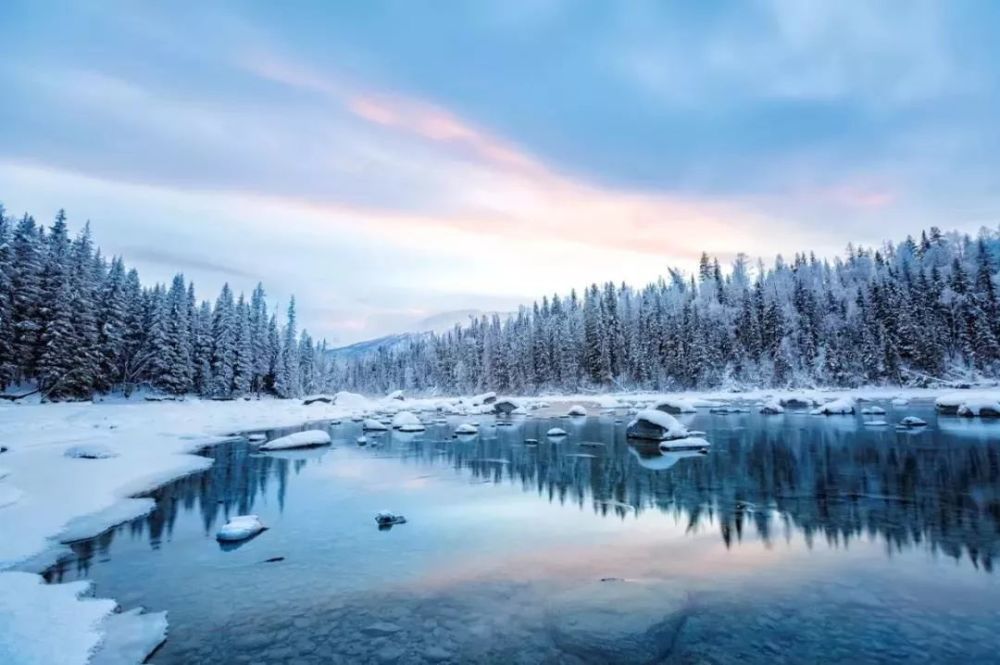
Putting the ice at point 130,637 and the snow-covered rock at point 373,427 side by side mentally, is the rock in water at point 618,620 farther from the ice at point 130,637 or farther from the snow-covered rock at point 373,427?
the snow-covered rock at point 373,427

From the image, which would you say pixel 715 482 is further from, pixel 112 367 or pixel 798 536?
pixel 112 367

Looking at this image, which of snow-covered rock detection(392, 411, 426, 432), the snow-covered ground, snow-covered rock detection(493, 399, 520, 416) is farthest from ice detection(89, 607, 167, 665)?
snow-covered rock detection(493, 399, 520, 416)

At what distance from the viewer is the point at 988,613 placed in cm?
755

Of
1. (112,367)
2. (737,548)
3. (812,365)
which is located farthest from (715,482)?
(812,365)

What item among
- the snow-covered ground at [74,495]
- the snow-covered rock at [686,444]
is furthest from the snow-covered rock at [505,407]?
the snow-covered rock at [686,444]

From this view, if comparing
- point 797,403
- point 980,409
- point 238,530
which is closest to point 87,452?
point 238,530

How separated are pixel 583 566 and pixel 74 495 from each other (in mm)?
15687

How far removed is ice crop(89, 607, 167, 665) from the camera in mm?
6625

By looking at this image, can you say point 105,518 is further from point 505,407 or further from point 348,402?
point 348,402

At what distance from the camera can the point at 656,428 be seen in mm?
29297

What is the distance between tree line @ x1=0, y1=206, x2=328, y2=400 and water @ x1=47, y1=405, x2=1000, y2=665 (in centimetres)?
3486

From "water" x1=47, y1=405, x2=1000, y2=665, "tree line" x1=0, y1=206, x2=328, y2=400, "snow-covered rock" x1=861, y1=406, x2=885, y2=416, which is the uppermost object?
"tree line" x1=0, y1=206, x2=328, y2=400

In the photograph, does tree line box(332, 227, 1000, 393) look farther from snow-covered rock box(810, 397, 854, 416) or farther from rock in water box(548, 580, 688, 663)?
rock in water box(548, 580, 688, 663)

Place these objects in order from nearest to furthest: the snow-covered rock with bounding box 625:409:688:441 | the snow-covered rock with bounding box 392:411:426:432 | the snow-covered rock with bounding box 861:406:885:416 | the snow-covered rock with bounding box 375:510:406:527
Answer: the snow-covered rock with bounding box 375:510:406:527 < the snow-covered rock with bounding box 625:409:688:441 < the snow-covered rock with bounding box 861:406:885:416 < the snow-covered rock with bounding box 392:411:426:432
